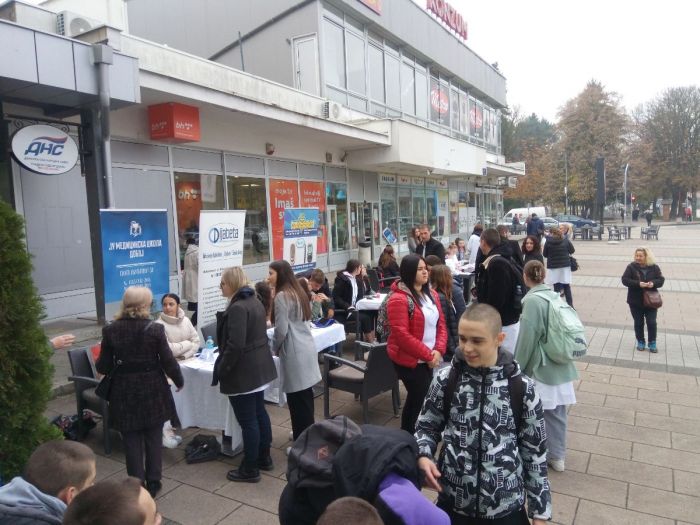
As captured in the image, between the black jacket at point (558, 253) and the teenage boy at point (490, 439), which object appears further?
the black jacket at point (558, 253)

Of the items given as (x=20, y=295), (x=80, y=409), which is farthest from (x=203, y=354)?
(x=20, y=295)

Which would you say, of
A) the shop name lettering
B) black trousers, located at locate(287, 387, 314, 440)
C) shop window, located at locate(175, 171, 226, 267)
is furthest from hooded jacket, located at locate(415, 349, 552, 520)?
shop window, located at locate(175, 171, 226, 267)

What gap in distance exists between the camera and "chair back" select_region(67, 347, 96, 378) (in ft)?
15.4

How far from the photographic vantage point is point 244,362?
12.4ft

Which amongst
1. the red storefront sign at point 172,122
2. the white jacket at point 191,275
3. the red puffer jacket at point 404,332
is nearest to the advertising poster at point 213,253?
the white jacket at point 191,275

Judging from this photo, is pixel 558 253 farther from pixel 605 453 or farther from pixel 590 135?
pixel 590 135

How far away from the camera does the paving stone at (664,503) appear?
3.41 metres

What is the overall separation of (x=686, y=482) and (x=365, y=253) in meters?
14.3

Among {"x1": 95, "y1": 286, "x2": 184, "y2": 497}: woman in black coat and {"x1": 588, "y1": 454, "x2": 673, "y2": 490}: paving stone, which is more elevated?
{"x1": 95, "y1": 286, "x2": 184, "y2": 497}: woman in black coat

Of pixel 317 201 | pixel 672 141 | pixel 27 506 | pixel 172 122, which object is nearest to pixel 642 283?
pixel 27 506

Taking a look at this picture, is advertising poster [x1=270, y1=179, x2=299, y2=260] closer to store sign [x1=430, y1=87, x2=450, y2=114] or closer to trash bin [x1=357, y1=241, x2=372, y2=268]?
trash bin [x1=357, y1=241, x2=372, y2=268]

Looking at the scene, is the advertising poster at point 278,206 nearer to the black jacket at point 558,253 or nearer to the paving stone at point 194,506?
the black jacket at point 558,253

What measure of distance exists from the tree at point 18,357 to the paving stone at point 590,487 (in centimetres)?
366

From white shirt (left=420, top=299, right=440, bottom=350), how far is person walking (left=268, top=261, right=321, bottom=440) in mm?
953
